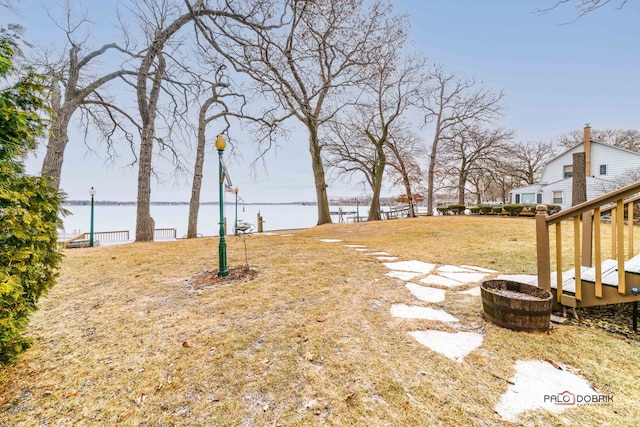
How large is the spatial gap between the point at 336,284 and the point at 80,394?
2.68 metres

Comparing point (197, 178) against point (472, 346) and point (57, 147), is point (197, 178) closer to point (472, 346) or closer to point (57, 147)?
point (57, 147)

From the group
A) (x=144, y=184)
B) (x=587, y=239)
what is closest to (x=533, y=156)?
(x=587, y=239)

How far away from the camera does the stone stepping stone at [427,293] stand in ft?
10.2

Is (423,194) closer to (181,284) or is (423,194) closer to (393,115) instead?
(393,115)

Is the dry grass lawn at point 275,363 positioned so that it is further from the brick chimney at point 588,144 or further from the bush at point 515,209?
the brick chimney at point 588,144

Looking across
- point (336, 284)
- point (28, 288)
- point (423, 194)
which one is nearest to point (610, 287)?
point (336, 284)

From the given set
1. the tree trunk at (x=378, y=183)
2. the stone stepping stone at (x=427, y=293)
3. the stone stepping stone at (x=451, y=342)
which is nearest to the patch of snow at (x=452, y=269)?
the stone stepping stone at (x=427, y=293)

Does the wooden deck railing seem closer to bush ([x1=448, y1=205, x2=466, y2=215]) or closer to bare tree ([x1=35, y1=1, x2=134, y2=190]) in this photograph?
bare tree ([x1=35, y1=1, x2=134, y2=190])

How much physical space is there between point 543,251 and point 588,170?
20880 mm

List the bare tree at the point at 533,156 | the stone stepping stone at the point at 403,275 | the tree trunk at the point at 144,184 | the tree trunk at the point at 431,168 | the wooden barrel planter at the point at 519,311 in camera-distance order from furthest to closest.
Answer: the bare tree at the point at 533,156 < the tree trunk at the point at 431,168 < the tree trunk at the point at 144,184 < the stone stepping stone at the point at 403,275 < the wooden barrel planter at the point at 519,311

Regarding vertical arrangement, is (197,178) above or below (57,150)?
below

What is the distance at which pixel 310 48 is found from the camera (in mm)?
9742

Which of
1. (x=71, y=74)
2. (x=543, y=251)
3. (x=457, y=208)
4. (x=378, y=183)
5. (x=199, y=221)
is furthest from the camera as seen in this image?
(x=199, y=221)

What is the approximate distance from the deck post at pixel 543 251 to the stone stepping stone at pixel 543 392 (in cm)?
110
